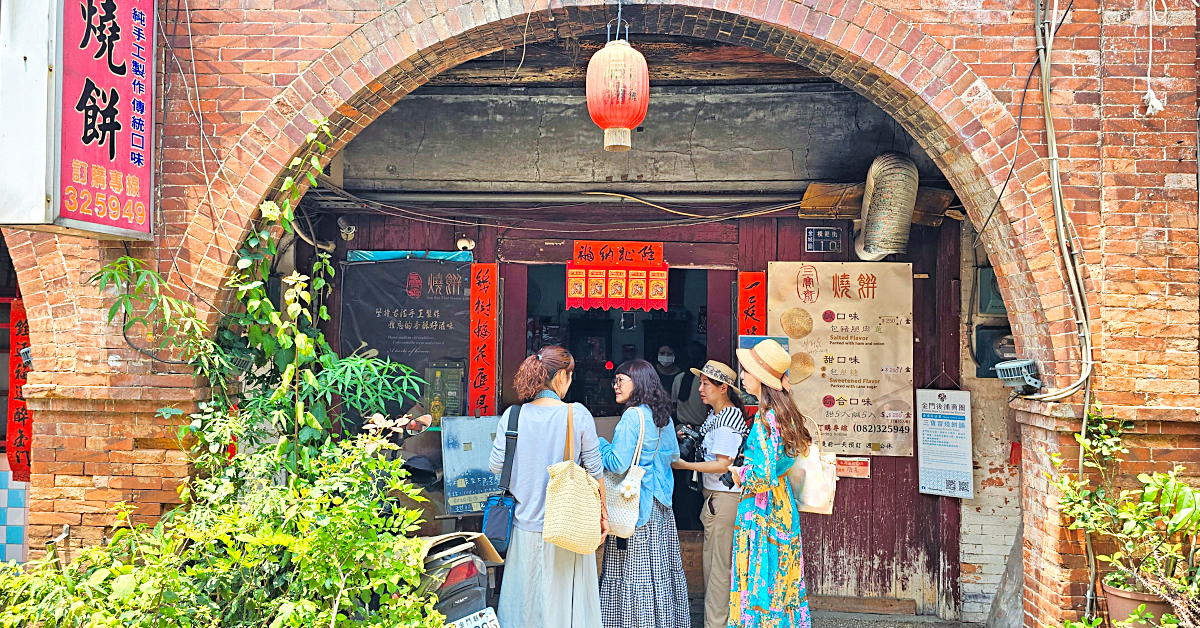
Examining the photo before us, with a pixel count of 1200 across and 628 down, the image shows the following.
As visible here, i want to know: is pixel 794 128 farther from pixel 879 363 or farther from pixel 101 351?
pixel 101 351

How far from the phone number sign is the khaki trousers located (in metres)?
3.75

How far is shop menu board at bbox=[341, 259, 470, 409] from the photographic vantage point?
6.41 m

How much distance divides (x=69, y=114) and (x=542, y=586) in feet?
11.4

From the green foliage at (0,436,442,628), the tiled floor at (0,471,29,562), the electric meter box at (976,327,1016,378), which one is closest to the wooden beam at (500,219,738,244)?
the electric meter box at (976,327,1016,378)

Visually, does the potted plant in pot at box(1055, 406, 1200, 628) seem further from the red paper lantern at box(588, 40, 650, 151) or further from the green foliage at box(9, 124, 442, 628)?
the green foliage at box(9, 124, 442, 628)

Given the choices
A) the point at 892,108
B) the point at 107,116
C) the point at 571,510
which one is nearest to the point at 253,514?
the point at 571,510

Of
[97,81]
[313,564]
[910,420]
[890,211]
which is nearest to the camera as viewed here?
[313,564]

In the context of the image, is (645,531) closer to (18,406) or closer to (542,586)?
(542,586)

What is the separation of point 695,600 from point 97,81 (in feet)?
16.9

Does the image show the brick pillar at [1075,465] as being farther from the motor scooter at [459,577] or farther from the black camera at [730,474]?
the motor scooter at [459,577]

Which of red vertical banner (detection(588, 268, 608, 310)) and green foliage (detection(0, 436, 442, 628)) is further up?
red vertical banner (detection(588, 268, 608, 310))

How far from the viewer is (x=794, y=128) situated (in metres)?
6.25

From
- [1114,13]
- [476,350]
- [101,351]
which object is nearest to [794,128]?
[1114,13]

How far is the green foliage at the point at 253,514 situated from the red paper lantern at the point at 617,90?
1441 millimetres
